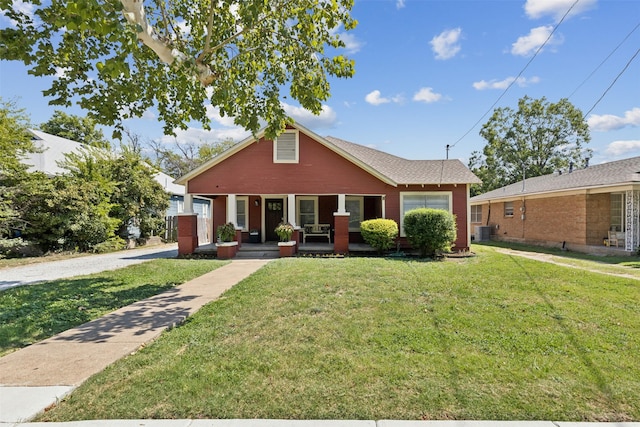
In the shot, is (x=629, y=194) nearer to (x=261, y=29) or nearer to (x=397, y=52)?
(x=397, y=52)

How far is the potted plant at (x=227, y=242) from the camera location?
12.9 meters

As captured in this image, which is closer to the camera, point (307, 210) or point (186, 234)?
point (186, 234)

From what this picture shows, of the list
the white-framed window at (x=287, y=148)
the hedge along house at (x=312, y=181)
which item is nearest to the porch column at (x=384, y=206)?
the hedge along house at (x=312, y=181)

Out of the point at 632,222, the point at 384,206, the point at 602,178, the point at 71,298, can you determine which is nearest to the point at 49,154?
the point at 71,298

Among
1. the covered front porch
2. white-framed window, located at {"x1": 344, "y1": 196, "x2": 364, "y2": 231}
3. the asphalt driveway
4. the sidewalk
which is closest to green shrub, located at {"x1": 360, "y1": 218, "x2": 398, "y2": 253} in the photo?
the covered front porch

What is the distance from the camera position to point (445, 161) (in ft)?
53.0

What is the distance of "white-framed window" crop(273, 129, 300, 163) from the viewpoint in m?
13.8

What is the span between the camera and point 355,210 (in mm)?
16219

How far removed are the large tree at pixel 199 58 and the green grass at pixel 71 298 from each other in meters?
4.35

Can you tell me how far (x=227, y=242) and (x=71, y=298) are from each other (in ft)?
22.2

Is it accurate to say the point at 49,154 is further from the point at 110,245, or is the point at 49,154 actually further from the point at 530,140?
the point at 530,140

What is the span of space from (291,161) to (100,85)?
274 inches

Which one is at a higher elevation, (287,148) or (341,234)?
(287,148)

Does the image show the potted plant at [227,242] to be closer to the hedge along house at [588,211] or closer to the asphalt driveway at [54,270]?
the asphalt driveway at [54,270]
